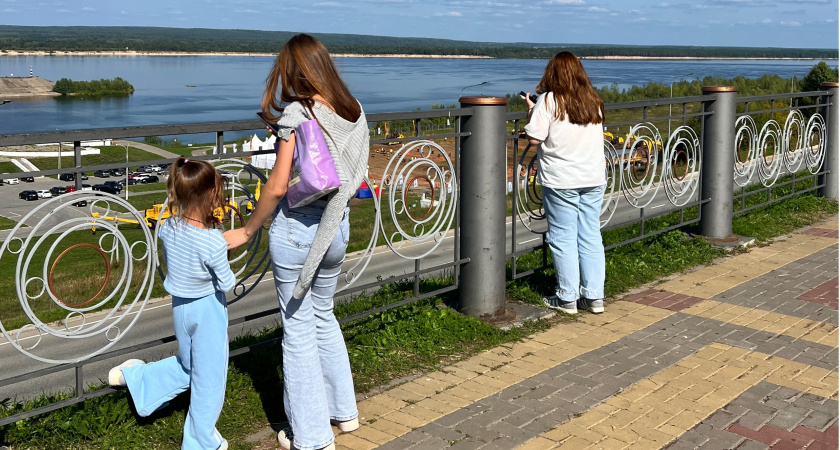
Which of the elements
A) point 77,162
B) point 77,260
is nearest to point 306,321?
point 77,260

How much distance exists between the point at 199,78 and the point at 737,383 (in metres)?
190

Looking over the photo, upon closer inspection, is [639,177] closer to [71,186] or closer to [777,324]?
[777,324]

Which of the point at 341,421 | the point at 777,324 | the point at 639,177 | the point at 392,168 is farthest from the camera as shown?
the point at 639,177

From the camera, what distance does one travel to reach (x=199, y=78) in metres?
186

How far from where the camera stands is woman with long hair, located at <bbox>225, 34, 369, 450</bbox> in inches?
130

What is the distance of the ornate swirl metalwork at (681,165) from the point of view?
761 centimetres

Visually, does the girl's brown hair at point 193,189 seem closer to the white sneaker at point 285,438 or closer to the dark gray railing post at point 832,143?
the white sneaker at point 285,438

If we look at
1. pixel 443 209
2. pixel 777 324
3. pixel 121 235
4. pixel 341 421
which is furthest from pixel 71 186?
pixel 777 324

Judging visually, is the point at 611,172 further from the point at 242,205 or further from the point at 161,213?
the point at 161,213

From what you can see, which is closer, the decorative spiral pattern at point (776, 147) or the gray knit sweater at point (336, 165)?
the gray knit sweater at point (336, 165)

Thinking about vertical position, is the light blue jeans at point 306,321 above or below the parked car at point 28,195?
below

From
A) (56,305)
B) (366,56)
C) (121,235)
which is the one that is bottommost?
(56,305)

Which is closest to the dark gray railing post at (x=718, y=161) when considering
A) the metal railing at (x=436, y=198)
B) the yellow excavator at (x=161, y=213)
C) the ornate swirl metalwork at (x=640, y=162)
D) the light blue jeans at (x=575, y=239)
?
the metal railing at (x=436, y=198)

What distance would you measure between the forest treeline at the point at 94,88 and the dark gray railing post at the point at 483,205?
116876mm
